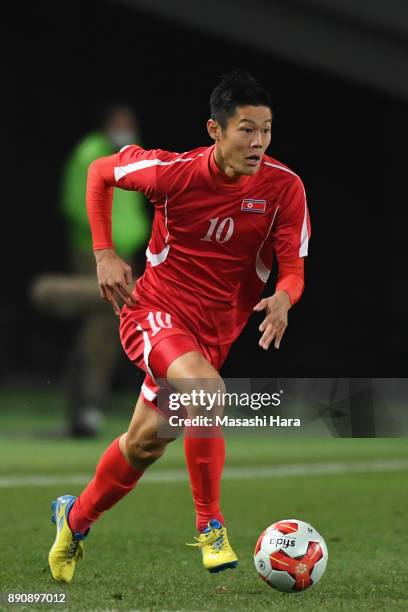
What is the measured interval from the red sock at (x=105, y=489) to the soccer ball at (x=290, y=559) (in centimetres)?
53

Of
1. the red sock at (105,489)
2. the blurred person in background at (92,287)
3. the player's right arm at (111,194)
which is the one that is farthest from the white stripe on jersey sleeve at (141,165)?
the blurred person in background at (92,287)

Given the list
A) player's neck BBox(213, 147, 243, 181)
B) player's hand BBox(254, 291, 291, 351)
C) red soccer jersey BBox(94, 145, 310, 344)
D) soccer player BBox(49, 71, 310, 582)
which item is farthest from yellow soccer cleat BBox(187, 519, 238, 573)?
player's neck BBox(213, 147, 243, 181)

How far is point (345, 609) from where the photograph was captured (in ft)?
14.3

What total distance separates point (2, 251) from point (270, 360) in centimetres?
303

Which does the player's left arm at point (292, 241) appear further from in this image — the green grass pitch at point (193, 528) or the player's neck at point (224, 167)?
the green grass pitch at point (193, 528)

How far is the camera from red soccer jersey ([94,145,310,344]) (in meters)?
4.98

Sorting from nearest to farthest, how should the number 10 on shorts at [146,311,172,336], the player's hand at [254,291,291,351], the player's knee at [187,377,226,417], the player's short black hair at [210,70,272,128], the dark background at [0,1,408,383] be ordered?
the player's hand at [254,291,291,351] < the player's knee at [187,377,226,417] < the player's short black hair at [210,70,272,128] < the number 10 on shorts at [146,311,172,336] < the dark background at [0,1,408,383]

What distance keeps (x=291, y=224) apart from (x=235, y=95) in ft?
1.63

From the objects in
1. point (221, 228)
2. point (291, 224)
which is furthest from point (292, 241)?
point (221, 228)

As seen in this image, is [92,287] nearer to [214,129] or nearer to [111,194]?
[111,194]

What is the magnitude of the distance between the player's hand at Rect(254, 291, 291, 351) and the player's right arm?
0.57m

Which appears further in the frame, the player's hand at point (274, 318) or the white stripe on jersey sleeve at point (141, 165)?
the white stripe on jersey sleeve at point (141, 165)

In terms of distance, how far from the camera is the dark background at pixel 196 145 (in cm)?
1380

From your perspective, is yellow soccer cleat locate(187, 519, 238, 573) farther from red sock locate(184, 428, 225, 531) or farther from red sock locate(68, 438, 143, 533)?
red sock locate(68, 438, 143, 533)
